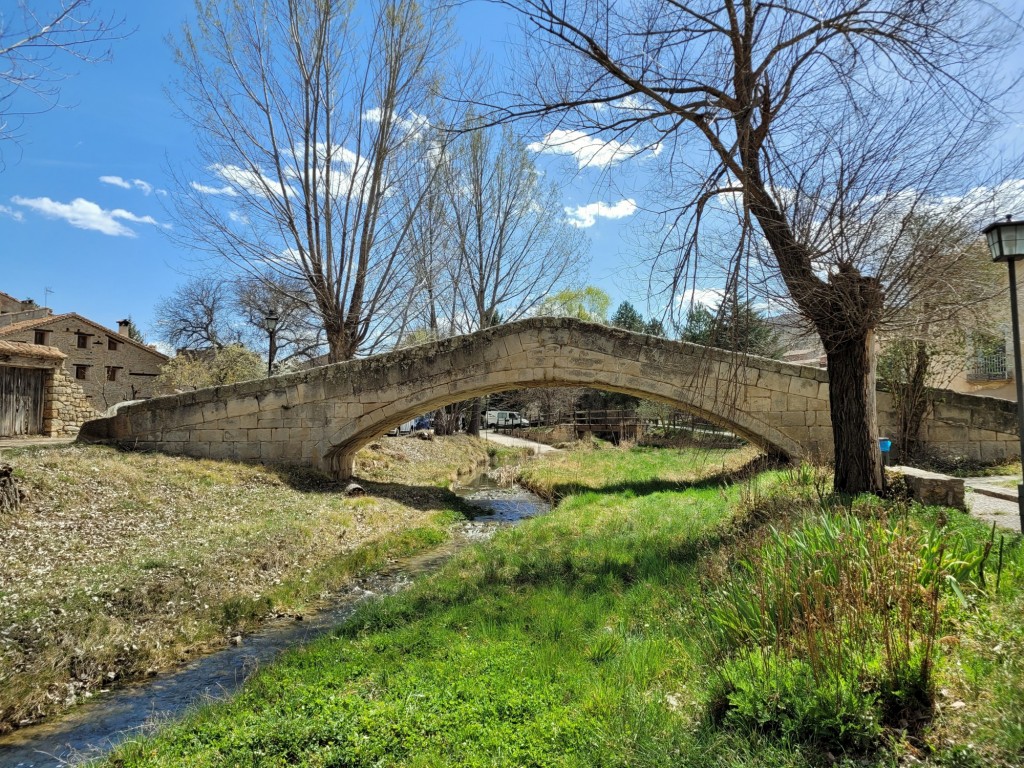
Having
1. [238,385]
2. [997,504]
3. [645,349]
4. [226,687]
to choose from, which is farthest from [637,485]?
[226,687]

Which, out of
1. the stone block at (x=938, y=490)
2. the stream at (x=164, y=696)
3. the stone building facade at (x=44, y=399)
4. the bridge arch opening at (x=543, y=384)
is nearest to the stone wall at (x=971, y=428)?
the bridge arch opening at (x=543, y=384)

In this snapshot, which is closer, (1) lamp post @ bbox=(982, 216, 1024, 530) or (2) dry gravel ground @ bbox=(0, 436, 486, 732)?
(2) dry gravel ground @ bbox=(0, 436, 486, 732)

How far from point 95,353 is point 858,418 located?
32.9m

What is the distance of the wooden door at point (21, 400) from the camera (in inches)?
658

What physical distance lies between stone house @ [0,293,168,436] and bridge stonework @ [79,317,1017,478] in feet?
25.2

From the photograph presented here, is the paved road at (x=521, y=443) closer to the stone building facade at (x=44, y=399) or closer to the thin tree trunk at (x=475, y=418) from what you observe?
the thin tree trunk at (x=475, y=418)

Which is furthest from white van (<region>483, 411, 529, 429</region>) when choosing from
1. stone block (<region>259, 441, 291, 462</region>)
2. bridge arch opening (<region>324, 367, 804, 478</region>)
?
stone block (<region>259, 441, 291, 462</region>)

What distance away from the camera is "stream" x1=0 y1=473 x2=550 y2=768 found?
373 cm

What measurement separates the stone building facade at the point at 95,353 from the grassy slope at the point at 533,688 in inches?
1024

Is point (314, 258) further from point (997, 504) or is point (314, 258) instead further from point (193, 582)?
point (997, 504)

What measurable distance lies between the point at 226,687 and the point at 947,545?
16.8 feet

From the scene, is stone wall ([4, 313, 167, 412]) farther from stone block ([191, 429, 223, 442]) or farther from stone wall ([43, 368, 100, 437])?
stone block ([191, 429, 223, 442])

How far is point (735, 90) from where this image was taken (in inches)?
217

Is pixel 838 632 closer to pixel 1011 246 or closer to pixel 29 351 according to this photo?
pixel 1011 246
